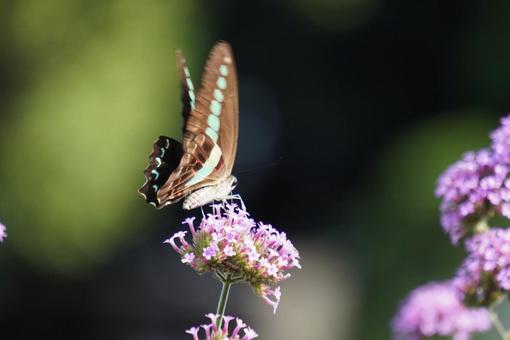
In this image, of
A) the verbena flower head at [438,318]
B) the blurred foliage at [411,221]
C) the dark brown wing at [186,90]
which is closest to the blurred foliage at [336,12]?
the blurred foliage at [411,221]

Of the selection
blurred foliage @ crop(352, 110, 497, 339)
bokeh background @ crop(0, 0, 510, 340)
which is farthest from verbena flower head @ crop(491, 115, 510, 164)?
blurred foliage @ crop(352, 110, 497, 339)

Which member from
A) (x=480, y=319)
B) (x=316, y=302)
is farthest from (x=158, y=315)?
(x=480, y=319)

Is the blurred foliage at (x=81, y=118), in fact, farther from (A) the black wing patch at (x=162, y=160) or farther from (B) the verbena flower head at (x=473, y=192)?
(B) the verbena flower head at (x=473, y=192)

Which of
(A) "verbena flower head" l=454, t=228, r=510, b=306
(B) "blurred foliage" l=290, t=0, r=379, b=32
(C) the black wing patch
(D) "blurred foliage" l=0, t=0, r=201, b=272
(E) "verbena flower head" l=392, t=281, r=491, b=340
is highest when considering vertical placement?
(B) "blurred foliage" l=290, t=0, r=379, b=32

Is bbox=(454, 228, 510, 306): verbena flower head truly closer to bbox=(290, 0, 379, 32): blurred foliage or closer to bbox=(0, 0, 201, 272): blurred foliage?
bbox=(0, 0, 201, 272): blurred foliage

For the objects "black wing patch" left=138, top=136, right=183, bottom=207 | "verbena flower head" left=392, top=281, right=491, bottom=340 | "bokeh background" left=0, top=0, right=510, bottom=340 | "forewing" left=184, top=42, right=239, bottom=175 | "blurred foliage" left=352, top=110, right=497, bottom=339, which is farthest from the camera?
"blurred foliage" left=352, top=110, right=497, bottom=339

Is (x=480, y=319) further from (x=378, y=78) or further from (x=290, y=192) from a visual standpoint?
(x=378, y=78)
